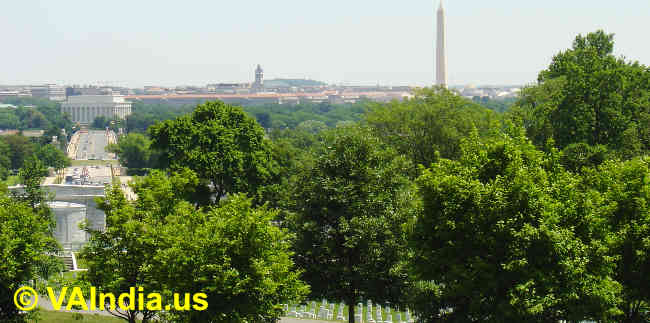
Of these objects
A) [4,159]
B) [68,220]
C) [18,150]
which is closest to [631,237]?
[68,220]

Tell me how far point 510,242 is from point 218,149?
91.4 ft

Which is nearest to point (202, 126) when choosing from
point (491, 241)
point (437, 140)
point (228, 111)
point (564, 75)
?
point (228, 111)

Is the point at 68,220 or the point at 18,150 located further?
the point at 18,150

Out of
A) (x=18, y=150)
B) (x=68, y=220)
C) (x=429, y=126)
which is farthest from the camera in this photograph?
(x=18, y=150)

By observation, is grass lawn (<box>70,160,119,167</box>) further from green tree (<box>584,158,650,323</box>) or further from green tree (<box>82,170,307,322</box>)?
green tree (<box>584,158,650,323</box>)

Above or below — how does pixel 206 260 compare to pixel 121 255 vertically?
above

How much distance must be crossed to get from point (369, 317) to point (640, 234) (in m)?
14.9

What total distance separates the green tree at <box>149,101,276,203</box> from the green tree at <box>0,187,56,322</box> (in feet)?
64.7

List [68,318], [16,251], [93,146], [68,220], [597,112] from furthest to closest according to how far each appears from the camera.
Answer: [93,146], [68,220], [597,112], [68,318], [16,251]

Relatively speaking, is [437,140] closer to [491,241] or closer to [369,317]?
[369,317]

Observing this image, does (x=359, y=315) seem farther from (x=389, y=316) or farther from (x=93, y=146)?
(x=93, y=146)

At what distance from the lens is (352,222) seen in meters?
25.3

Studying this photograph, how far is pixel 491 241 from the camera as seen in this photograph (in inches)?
773

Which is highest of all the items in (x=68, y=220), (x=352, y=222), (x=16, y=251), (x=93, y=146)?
(x=352, y=222)
